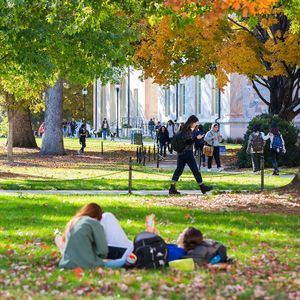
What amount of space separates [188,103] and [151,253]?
49212 mm

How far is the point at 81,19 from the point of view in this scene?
2022 centimetres

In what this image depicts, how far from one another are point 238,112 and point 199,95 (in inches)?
355

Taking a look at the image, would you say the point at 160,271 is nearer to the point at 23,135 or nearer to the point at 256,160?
the point at 256,160

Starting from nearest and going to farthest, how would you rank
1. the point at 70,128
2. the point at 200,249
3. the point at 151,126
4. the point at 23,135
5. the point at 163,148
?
the point at 200,249 < the point at 163,148 < the point at 23,135 < the point at 151,126 < the point at 70,128

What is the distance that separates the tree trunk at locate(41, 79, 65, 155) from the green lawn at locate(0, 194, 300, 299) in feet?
79.5

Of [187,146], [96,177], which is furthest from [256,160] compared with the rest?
[187,146]

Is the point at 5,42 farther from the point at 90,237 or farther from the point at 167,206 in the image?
the point at 90,237

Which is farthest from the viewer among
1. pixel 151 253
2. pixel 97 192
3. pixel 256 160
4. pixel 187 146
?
pixel 256 160

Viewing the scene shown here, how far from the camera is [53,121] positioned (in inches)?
1619

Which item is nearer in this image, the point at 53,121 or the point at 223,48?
the point at 223,48

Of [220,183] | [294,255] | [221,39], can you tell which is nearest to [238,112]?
[221,39]

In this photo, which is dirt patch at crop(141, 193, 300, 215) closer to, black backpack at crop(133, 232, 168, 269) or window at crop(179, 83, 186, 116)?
black backpack at crop(133, 232, 168, 269)

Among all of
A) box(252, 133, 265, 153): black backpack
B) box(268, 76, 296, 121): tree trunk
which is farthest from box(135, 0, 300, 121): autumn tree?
box(252, 133, 265, 153): black backpack

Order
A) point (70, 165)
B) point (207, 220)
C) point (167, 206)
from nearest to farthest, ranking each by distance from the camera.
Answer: point (207, 220)
point (167, 206)
point (70, 165)
